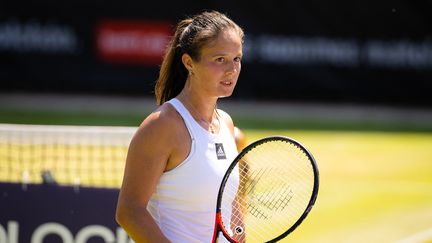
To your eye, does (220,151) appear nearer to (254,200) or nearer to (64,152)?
(254,200)

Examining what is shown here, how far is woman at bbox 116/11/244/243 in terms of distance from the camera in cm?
310

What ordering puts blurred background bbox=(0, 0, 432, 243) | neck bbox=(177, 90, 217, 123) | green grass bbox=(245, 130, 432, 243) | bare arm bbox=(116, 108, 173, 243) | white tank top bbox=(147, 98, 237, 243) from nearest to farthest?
bare arm bbox=(116, 108, 173, 243) < white tank top bbox=(147, 98, 237, 243) < neck bbox=(177, 90, 217, 123) < green grass bbox=(245, 130, 432, 243) < blurred background bbox=(0, 0, 432, 243)

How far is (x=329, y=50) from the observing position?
14352mm

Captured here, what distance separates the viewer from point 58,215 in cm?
511

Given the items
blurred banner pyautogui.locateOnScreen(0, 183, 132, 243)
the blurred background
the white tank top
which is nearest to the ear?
the white tank top

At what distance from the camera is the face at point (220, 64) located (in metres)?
3.24

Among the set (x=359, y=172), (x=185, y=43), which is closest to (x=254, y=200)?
(x=185, y=43)

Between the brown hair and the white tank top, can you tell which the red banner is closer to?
the brown hair

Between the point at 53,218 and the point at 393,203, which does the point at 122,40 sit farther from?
the point at 53,218

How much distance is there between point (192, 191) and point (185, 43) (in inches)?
21.9

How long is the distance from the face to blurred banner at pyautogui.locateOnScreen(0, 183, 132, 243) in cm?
194

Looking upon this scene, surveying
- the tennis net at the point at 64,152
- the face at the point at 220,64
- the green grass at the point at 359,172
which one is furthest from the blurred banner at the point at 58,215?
the green grass at the point at 359,172

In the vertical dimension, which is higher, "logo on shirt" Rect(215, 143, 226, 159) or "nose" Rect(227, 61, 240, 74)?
"nose" Rect(227, 61, 240, 74)

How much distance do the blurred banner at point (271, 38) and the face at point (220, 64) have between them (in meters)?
11.0
